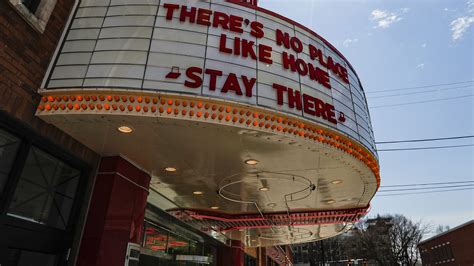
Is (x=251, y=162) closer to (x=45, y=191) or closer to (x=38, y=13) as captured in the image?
(x=45, y=191)

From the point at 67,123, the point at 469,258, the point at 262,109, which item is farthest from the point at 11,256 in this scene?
the point at 469,258

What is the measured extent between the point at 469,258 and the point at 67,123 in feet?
156

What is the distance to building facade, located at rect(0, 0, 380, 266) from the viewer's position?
5.55m

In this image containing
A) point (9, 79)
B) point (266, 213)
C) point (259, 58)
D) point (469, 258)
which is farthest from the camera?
point (469, 258)

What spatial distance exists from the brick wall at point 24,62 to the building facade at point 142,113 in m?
0.02

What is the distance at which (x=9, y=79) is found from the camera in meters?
5.16

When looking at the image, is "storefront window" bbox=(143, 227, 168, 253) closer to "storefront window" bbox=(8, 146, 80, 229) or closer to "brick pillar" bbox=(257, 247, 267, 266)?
"storefront window" bbox=(8, 146, 80, 229)

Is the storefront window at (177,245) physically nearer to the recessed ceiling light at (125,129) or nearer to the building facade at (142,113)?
the building facade at (142,113)

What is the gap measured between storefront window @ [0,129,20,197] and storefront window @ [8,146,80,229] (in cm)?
31

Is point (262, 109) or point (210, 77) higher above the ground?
point (210, 77)

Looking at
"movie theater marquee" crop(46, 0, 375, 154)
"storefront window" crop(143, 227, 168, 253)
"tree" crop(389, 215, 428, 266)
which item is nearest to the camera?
"movie theater marquee" crop(46, 0, 375, 154)

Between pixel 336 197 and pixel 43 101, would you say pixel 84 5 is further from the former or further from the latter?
pixel 336 197

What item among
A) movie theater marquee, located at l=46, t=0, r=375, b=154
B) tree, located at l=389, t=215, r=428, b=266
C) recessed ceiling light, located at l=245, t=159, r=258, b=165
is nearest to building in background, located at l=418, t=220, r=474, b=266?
tree, located at l=389, t=215, r=428, b=266

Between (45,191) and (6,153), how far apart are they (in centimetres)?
119
